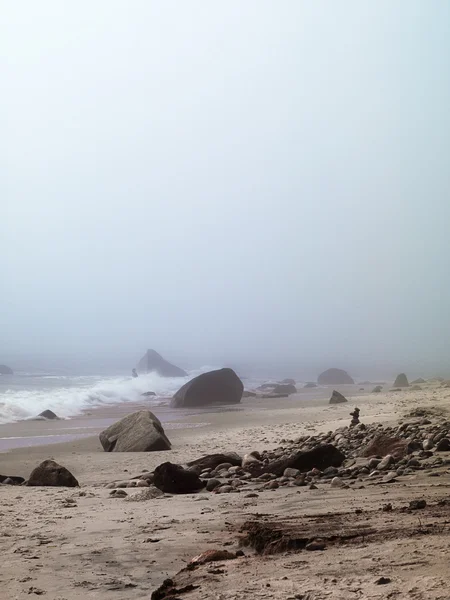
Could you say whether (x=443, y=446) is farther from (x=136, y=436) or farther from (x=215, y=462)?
(x=136, y=436)

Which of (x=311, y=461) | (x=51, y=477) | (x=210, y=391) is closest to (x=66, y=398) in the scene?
(x=210, y=391)

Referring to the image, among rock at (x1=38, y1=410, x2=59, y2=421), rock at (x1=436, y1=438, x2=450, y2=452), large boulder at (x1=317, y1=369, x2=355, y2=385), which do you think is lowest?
large boulder at (x1=317, y1=369, x2=355, y2=385)

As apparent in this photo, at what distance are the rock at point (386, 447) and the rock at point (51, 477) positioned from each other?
415 centimetres

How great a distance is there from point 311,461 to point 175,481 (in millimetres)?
1919

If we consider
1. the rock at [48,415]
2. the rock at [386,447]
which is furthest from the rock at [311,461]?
the rock at [48,415]

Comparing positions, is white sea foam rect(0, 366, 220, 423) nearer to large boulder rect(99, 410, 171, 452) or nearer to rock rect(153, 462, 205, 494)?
large boulder rect(99, 410, 171, 452)

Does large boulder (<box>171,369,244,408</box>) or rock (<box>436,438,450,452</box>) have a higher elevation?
rock (<box>436,438,450,452</box>)

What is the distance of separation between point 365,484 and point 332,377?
42.8m

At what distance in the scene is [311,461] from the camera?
314 inches

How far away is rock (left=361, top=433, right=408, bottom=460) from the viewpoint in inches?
321

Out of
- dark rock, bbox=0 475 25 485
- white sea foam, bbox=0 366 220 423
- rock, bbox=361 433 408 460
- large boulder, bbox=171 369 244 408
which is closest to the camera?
rock, bbox=361 433 408 460

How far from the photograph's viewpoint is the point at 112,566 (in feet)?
13.4

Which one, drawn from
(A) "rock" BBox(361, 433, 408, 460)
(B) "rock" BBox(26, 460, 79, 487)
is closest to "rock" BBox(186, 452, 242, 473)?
(B) "rock" BBox(26, 460, 79, 487)

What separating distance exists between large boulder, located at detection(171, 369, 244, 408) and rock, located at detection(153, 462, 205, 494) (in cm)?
1993
